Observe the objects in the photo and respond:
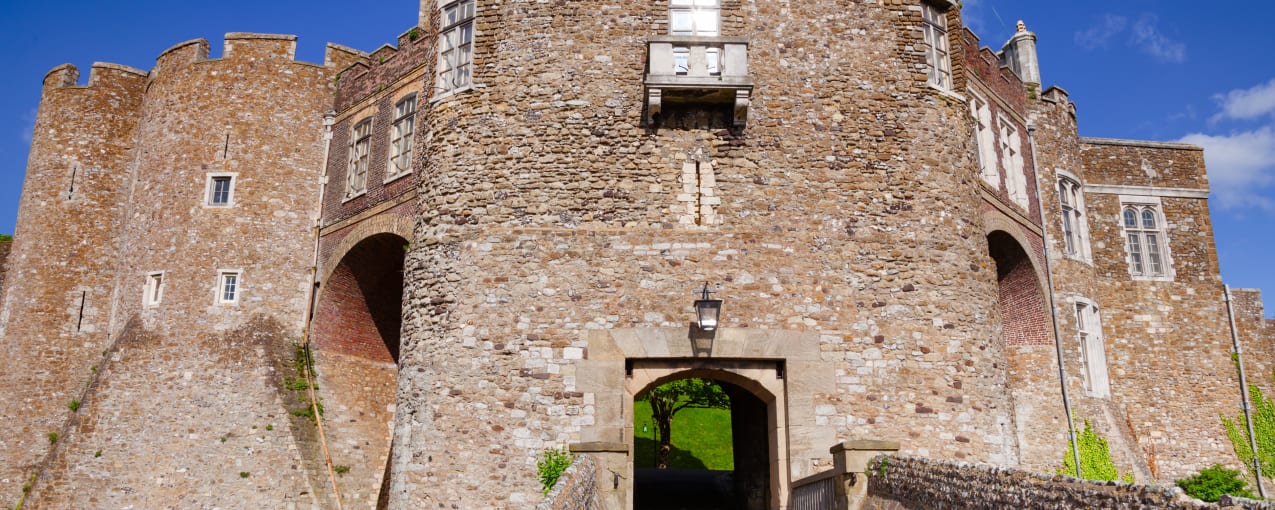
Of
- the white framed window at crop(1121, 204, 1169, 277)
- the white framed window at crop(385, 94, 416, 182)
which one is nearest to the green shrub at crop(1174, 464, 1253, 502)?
the white framed window at crop(1121, 204, 1169, 277)

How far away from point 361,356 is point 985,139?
44.9ft

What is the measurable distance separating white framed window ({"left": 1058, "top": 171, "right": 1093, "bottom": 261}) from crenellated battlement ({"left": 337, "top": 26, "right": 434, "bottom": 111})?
14.3 m

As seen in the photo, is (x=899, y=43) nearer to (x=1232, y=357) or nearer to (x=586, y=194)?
(x=586, y=194)

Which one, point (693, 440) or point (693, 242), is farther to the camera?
point (693, 440)

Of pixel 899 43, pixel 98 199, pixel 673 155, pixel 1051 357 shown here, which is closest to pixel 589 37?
pixel 673 155

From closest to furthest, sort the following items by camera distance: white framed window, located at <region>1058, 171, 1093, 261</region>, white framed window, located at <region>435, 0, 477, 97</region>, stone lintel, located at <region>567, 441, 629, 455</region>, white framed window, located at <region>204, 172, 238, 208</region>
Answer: stone lintel, located at <region>567, 441, 629, 455</region>
white framed window, located at <region>435, 0, 477, 97</region>
white framed window, located at <region>204, 172, 238, 208</region>
white framed window, located at <region>1058, 171, 1093, 261</region>

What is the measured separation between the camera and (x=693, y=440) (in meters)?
35.7

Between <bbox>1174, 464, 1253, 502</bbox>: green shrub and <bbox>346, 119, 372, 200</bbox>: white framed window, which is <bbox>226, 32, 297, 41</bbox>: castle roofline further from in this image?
<bbox>1174, 464, 1253, 502</bbox>: green shrub

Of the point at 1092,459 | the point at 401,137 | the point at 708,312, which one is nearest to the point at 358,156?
the point at 401,137

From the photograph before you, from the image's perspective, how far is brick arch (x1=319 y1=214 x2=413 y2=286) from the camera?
17106 millimetres

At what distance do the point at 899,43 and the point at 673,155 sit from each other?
162 inches

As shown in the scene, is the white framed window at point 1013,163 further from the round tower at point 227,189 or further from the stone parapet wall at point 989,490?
the round tower at point 227,189

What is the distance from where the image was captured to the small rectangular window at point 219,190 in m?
19.8

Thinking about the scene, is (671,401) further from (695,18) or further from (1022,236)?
(695,18)
